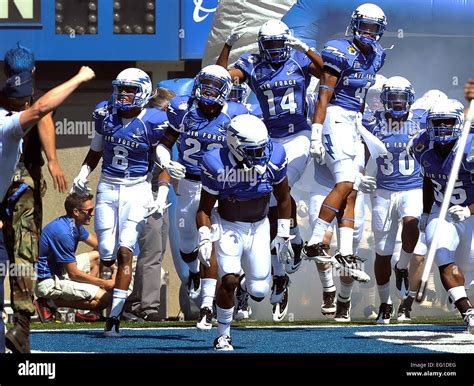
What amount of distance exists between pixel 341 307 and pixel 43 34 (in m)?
3.89

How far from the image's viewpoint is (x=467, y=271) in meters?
11.8

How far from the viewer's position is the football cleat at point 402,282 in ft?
46.6

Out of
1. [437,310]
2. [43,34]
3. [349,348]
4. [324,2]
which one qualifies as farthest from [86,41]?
[349,348]

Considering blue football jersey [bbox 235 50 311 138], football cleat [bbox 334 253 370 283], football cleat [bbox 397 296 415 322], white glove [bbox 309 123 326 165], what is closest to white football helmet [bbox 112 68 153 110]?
blue football jersey [bbox 235 50 311 138]

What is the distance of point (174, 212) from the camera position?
14992 mm

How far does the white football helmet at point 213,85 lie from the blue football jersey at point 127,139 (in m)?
0.52

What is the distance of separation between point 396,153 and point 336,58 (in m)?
1.94

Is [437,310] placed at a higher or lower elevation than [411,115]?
lower

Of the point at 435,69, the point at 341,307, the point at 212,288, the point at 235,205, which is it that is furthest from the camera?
the point at 435,69

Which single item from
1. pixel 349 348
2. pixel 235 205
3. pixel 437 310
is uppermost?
pixel 235 205

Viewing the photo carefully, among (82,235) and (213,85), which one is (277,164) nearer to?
(213,85)

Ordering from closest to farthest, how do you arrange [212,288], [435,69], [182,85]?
[212,288]
[182,85]
[435,69]

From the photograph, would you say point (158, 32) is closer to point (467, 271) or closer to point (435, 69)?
point (435, 69)

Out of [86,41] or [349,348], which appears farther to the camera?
[86,41]
